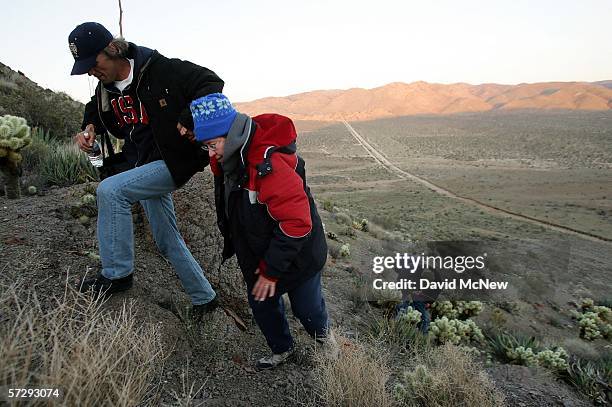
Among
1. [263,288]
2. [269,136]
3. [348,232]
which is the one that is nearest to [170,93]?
[269,136]

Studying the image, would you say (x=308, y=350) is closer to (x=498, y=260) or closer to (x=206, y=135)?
(x=206, y=135)

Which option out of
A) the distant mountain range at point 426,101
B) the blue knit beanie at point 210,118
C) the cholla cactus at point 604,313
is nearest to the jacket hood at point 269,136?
the blue knit beanie at point 210,118

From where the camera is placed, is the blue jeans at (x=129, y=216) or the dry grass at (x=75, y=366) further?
the blue jeans at (x=129, y=216)

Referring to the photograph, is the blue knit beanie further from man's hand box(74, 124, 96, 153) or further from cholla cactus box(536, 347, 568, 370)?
cholla cactus box(536, 347, 568, 370)

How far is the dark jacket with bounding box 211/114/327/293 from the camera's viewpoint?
262 centimetres

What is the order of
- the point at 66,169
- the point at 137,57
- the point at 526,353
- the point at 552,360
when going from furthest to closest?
1. the point at 66,169
2. the point at 526,353
3. the point at 552,360
4. the point at 137,57

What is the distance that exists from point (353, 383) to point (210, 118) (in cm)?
177

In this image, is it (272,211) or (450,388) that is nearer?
(272,211)

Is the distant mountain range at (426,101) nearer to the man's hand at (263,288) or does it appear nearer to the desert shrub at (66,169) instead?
the desert shrub at (66,169)

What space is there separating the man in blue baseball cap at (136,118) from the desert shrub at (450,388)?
2.01m

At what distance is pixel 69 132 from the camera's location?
9.16 m

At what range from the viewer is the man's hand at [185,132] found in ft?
9.58

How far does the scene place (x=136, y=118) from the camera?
317 centimetres

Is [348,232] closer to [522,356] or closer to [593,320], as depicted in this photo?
[593,320]
